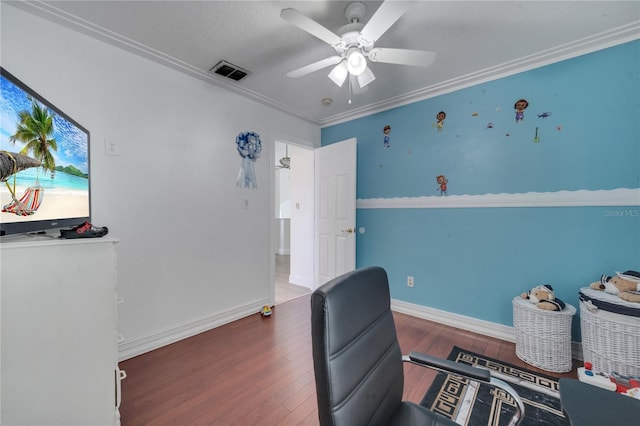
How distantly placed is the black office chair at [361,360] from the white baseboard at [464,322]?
1781 millimetres

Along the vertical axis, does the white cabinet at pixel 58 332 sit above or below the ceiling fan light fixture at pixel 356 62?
below

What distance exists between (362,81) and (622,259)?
2.28m

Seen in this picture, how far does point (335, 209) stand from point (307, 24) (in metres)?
2.22

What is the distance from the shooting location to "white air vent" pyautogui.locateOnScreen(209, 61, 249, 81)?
2.20 m

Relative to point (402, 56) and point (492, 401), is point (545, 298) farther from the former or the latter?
point (402, 56)

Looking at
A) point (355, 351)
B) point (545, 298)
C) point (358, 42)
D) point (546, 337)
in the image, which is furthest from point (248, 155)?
point (546, 337)

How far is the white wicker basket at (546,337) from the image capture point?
1.81m

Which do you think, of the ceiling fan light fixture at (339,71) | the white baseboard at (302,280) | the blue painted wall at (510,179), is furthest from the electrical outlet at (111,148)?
the white baseboard at (302,280)

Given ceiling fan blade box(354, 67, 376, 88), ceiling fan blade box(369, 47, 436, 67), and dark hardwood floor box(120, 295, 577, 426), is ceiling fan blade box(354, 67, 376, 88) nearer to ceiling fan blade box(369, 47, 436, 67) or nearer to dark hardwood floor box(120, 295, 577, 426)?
ceiling fan blade box(369, 47, 436, 67)

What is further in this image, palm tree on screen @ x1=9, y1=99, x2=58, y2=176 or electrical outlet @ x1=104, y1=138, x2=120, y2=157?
electrical outlet @ x1=104, y1=138, x2=120, y2=157

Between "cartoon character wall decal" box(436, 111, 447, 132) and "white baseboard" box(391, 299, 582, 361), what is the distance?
194 cm

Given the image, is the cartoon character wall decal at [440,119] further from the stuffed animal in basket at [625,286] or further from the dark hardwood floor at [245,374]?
the dark hardwood floor at [245,374]

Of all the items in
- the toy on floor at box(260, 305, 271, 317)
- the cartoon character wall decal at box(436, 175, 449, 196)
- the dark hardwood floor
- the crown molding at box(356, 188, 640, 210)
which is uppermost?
the cartoon character wall decal at box(436, 175, 449, 196)

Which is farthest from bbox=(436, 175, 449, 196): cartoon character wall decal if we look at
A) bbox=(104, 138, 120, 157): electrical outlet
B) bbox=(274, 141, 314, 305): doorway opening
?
bbox=(104, 138, 120, 157): electrical outlet
